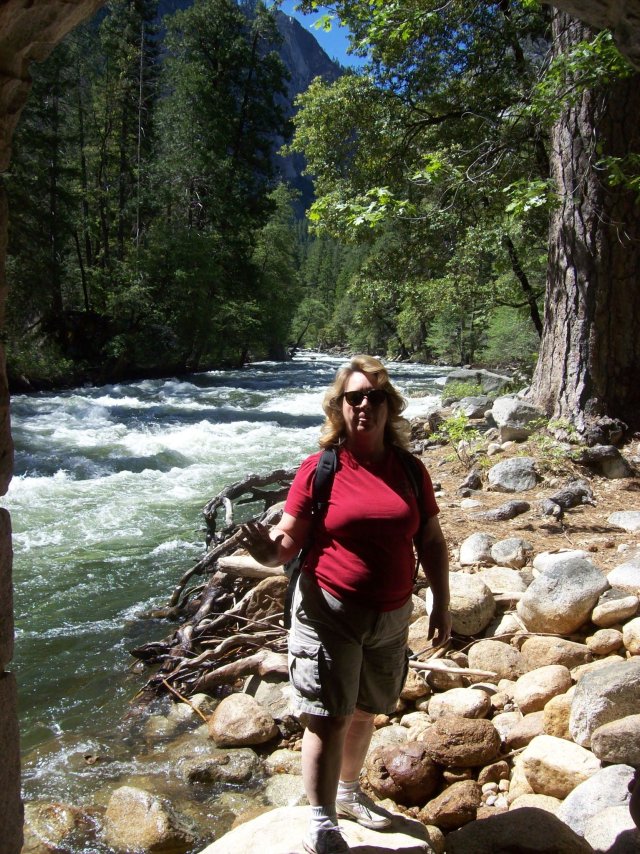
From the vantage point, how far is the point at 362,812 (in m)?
2.43

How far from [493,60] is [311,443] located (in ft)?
23.5

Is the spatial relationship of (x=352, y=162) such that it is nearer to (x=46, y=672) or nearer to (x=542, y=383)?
(x=542, y=383)

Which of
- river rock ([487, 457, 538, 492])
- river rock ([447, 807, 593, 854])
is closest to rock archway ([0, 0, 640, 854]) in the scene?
river rock ([447, 807, 593, 854])

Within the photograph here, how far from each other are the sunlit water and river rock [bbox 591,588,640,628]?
269 cm

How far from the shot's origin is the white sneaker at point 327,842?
2.16m

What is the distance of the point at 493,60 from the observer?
32.9 ft

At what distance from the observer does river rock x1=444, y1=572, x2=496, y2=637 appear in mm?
3990

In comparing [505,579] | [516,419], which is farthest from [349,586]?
[516,419]

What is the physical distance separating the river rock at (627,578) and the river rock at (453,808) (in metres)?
1.60

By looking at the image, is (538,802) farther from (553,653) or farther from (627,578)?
(627,578)

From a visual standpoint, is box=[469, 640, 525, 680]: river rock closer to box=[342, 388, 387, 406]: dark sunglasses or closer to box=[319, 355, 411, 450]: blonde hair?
box=[319, 355, 411, 450]: blonde hair

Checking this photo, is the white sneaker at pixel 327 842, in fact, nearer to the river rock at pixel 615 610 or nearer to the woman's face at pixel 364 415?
the woman's face at pixel 364 415

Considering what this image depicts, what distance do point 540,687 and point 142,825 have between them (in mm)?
2025

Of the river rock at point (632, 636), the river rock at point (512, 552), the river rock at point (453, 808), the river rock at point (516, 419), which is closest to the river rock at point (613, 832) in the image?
the river rock at point (453, 808)
